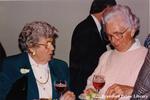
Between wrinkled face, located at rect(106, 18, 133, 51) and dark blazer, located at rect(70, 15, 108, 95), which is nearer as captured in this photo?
wrinkled face, located at rect(106, 18, 133, 51)

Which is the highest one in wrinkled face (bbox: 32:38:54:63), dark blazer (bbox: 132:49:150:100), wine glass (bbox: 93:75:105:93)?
dark blazer (bbox: 132:49:150:100)

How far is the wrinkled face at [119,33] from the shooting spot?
7.97ft

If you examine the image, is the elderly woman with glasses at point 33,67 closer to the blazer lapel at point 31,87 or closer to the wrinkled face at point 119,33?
the blazer lapel at point 31,87


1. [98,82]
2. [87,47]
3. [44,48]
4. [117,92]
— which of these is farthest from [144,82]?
[87,47]

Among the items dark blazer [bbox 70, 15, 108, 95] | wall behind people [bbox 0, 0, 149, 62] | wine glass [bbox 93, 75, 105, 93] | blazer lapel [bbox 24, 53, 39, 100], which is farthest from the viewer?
wall behind people [bbox 0, 0, 149, 62]

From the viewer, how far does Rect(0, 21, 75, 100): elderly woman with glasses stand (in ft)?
8.41

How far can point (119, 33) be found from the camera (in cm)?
243

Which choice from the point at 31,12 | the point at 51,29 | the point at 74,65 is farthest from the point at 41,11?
the point at 51,29

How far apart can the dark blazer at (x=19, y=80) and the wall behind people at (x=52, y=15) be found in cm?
137

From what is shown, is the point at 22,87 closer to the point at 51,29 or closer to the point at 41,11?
the point at 51,29

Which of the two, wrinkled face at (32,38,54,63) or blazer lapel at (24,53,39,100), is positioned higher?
wrinkled face at (32,38,54,63)

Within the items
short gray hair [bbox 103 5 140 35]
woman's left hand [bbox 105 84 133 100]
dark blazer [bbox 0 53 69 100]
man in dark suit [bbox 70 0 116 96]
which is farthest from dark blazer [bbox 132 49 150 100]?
man in dark suit [bbox 70 0 116 96]

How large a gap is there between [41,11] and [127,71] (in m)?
1.82

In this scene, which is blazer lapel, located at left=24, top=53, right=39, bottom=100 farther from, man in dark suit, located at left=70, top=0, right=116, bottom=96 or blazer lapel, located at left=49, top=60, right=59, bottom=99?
man in dark suit, located at left=70, top=0, right=116, bottom=96
